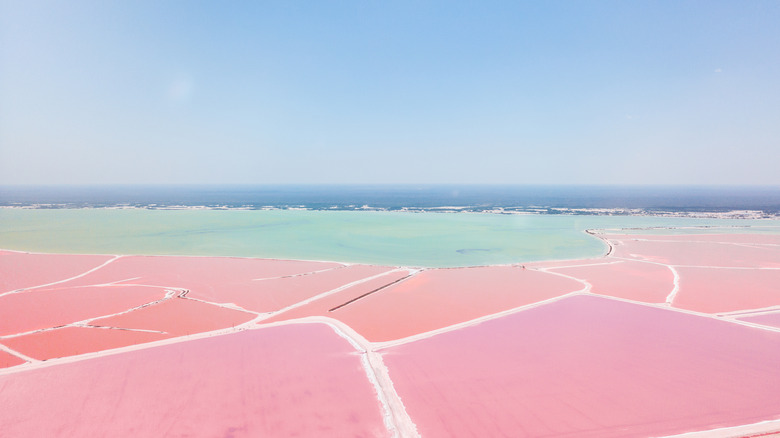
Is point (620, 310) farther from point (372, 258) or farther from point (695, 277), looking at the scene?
point (372, 258)

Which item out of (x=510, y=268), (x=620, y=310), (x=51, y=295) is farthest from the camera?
(x=510, y=268)

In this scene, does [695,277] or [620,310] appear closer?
[620,310]

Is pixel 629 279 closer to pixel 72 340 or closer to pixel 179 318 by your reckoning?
pixel 179 318

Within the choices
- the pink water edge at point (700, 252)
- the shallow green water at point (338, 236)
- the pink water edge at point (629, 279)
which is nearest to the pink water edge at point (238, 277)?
the shallow green water at point (338, 236)

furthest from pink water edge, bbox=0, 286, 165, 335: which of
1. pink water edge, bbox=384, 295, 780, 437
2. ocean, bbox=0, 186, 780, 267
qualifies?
pink water edge, bbox=384, 295, 780, 437

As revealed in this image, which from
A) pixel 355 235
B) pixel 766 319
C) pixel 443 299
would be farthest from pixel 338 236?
pixel 766 319

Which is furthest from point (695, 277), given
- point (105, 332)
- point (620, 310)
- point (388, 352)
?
point (105, 332)
